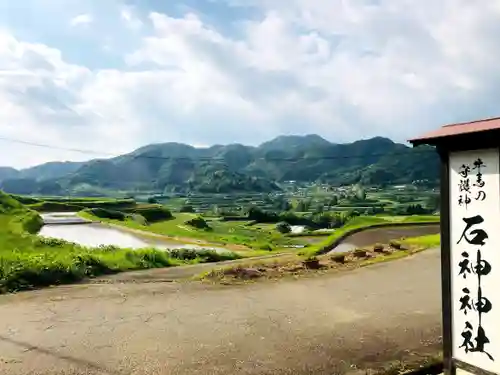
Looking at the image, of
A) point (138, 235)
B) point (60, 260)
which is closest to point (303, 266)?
point (60, 260)

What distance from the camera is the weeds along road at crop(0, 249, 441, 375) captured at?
566 cm

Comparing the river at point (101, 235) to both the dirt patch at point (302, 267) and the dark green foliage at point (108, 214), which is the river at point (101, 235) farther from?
the dirt patch at point (302, 267)

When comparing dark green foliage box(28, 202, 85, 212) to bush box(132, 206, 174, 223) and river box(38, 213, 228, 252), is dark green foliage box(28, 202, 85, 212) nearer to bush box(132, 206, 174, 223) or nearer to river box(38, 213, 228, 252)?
bush box(132, 206, 174, 223)

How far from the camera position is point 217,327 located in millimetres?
7180

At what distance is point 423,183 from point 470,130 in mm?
99208

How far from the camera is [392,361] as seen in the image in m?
5.72

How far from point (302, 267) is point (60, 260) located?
6032mm

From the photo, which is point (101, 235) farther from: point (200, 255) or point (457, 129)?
point (457, 129)

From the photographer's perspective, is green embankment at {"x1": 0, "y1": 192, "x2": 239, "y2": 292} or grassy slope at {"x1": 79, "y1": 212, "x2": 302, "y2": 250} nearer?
green embankment at {"x1": 0, "y1": 192, "x2": 239, "y2": 292}

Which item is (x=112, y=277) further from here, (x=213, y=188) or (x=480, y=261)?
(x=213, y=188)

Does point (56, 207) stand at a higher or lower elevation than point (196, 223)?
higher

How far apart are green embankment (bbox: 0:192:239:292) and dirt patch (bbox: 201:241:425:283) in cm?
304

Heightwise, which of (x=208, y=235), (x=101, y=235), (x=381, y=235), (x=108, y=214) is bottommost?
(x=208, y=235)

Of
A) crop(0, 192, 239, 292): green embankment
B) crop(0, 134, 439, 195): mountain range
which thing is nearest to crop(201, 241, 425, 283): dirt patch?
crop(0, 192, 239, 292): green embankment
